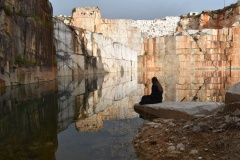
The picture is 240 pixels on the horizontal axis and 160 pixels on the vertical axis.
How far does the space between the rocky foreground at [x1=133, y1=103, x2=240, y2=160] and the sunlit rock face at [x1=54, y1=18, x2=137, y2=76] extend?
13.0 meters

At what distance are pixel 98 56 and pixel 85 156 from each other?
1879 centimetres

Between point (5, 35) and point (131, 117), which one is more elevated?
point (5, 35)

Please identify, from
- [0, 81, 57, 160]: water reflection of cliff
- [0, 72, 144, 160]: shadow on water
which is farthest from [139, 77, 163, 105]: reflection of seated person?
[0, 81, 57, 160]: water reflection of cliff

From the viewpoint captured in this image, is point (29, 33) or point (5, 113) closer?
point (5, 113)

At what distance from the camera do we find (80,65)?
1875 cm

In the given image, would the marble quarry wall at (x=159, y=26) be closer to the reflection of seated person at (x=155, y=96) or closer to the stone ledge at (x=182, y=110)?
the reflection of seated person at (x=155, y=96)

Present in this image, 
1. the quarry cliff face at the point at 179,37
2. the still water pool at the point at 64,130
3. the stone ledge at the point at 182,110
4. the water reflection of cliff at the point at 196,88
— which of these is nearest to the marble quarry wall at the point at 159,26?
the quarry cliff face at the point at 179,37

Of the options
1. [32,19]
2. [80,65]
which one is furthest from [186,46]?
[32,19]

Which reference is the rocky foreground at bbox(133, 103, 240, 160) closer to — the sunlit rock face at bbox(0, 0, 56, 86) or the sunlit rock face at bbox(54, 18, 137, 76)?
the sunlit rock face at bbox(0, 0, 56, 86)

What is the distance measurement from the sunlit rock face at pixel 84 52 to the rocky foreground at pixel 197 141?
1302 centimetres

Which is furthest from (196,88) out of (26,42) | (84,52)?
(84,52)

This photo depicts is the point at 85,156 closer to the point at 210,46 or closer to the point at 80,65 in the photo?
the point at 80,65

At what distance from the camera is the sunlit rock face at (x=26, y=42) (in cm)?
896

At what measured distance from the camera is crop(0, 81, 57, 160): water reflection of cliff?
297 cm
